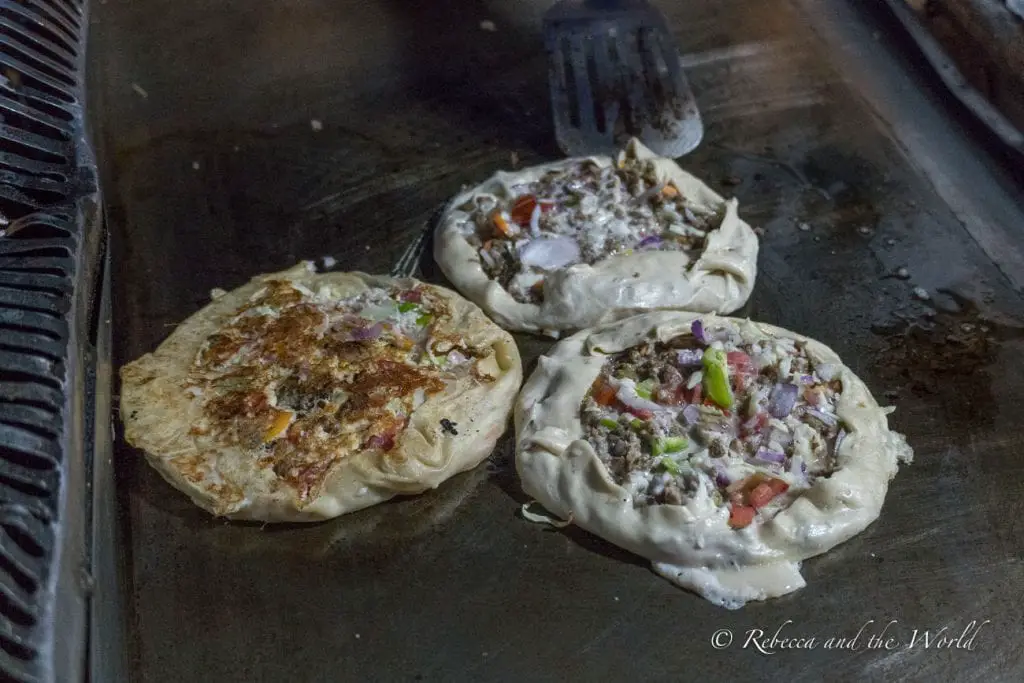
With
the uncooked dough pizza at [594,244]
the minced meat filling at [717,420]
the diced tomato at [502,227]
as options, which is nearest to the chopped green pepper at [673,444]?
the minced meat filling at [717,420]

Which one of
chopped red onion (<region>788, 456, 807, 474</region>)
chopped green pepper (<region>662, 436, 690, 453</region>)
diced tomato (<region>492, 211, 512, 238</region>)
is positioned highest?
diced tomato (<region>492, 211, 512, 238</region>)

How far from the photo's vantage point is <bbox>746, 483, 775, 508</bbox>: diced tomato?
2.25m

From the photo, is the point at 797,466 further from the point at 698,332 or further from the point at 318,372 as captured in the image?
the point at 318,372

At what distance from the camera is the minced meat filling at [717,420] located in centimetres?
229

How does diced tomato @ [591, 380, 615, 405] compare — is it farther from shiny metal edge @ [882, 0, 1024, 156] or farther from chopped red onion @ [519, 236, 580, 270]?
shiny metal edge @ [882, 0, 1024, 156]

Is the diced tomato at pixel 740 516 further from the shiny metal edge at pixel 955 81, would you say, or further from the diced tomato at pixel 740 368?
Answer: the shiny metal edge at pixel 955 81

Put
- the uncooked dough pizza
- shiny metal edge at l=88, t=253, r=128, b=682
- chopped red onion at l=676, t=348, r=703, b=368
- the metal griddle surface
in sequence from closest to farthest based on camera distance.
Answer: shiny metal edge at l=88, t=253, r=128, b=682
the metal griddle surface
chopped red onion at l=676, t=348, r=703, b=368
the uncooked dough pizza

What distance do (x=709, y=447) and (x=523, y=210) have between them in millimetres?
1125

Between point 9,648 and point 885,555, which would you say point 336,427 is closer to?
point 9,648

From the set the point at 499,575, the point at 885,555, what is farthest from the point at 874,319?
the point at 499,575

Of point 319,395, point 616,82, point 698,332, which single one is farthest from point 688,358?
point 616,82

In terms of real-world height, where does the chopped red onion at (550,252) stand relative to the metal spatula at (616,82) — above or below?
below

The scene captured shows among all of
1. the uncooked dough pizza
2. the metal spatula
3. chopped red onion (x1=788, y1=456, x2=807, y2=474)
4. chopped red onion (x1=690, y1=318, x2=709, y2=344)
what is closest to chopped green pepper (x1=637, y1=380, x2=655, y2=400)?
chopped red onion (x1=690, y1=318, x2=709, y2=344)

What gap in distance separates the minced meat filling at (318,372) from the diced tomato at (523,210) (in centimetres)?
46
